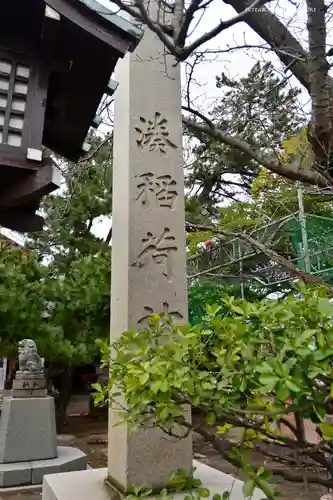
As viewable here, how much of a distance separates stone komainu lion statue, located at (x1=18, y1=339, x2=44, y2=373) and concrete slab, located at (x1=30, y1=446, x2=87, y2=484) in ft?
4.23

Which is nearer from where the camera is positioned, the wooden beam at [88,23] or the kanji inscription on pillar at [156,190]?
the wooden beam at [88,23]

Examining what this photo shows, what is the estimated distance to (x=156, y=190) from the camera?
3545 millimetres

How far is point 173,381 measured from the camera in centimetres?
143

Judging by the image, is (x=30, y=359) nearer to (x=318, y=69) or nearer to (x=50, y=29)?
(x=50, y=29)

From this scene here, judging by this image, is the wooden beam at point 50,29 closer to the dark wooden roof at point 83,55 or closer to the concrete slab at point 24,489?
the dark wooden roof at point 83,55

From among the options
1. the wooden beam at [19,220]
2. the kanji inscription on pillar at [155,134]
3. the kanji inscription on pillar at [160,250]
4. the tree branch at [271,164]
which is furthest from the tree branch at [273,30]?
the wooden beam at [19,220]

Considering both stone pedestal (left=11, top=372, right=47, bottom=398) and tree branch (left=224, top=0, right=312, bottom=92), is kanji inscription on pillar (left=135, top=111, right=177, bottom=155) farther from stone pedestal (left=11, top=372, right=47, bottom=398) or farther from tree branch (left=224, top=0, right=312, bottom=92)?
stone pedestal (left=11, top=372, right=47, bottom=398)

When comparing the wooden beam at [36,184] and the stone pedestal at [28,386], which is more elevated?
the wooden beam at [36,184]

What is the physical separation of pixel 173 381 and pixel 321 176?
106 inches

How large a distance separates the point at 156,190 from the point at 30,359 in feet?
14.5

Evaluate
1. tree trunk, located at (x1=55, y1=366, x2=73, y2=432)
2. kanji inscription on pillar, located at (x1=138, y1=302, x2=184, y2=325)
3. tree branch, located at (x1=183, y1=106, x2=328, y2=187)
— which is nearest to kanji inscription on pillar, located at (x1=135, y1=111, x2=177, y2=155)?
tree branch, located at (x1=183, y1=106, x2=328, y2=187)

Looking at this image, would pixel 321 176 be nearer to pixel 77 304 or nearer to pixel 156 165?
pixel 156 165

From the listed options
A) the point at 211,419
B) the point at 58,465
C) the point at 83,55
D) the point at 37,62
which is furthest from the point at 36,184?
the point at 58,465

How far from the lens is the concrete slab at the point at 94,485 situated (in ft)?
9.12
